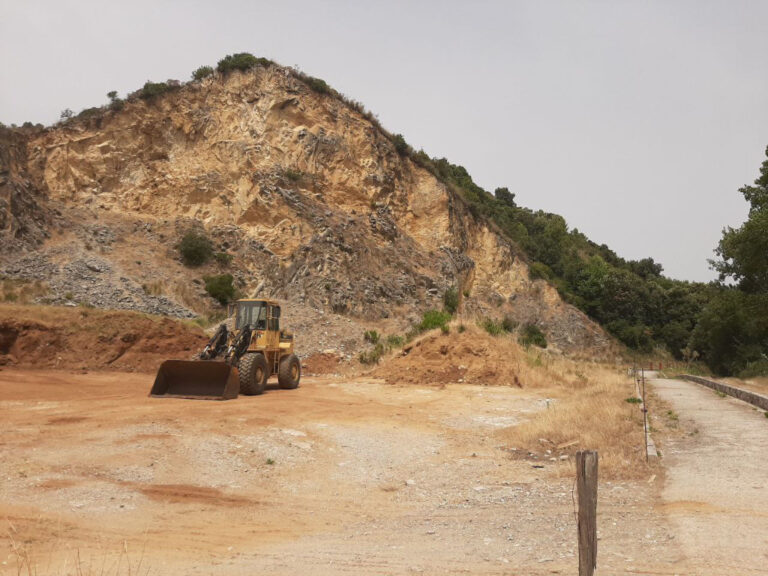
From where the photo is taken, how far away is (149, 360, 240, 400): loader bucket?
14.9 m

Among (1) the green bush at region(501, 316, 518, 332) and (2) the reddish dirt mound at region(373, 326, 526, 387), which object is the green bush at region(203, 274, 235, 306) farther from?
(1) the green bush at region(501, 316, 518, 332)

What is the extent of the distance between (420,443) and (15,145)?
32.7m

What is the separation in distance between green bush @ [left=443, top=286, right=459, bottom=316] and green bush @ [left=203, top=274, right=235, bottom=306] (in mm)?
12806

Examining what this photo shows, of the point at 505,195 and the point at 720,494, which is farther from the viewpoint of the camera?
the point at 505,195

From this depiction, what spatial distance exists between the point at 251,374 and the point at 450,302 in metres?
22.6

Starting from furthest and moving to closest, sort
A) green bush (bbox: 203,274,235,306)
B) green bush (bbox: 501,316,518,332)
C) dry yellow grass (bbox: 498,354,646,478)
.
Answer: green bush (bbox: 501,316,518,332) → green bush (bbox: 203,274,235,306) → dry yellow grass (bbox: 498,354,646,478)

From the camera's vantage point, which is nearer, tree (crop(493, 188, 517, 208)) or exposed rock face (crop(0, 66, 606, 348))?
exposed rock face (crop(0, 66, 606, 348))

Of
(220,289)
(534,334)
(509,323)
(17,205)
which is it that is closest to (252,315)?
(220,289)

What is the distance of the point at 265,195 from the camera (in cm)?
3594

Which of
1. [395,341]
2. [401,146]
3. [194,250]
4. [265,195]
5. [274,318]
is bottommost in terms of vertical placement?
[395,341]

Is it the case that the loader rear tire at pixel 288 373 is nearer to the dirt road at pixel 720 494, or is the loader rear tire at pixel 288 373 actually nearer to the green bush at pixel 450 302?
the dirt road at pixel 720 494

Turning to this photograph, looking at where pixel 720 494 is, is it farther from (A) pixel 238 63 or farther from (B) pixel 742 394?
(A) pixel 238 63

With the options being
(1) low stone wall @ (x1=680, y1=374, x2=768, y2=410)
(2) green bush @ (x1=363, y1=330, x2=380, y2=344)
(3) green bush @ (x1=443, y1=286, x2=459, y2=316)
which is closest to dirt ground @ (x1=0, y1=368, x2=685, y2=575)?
(1) low stone wall @ (x1=680, y1=374, x2=768, y2=410)

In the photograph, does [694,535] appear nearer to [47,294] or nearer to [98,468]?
[98,468]
